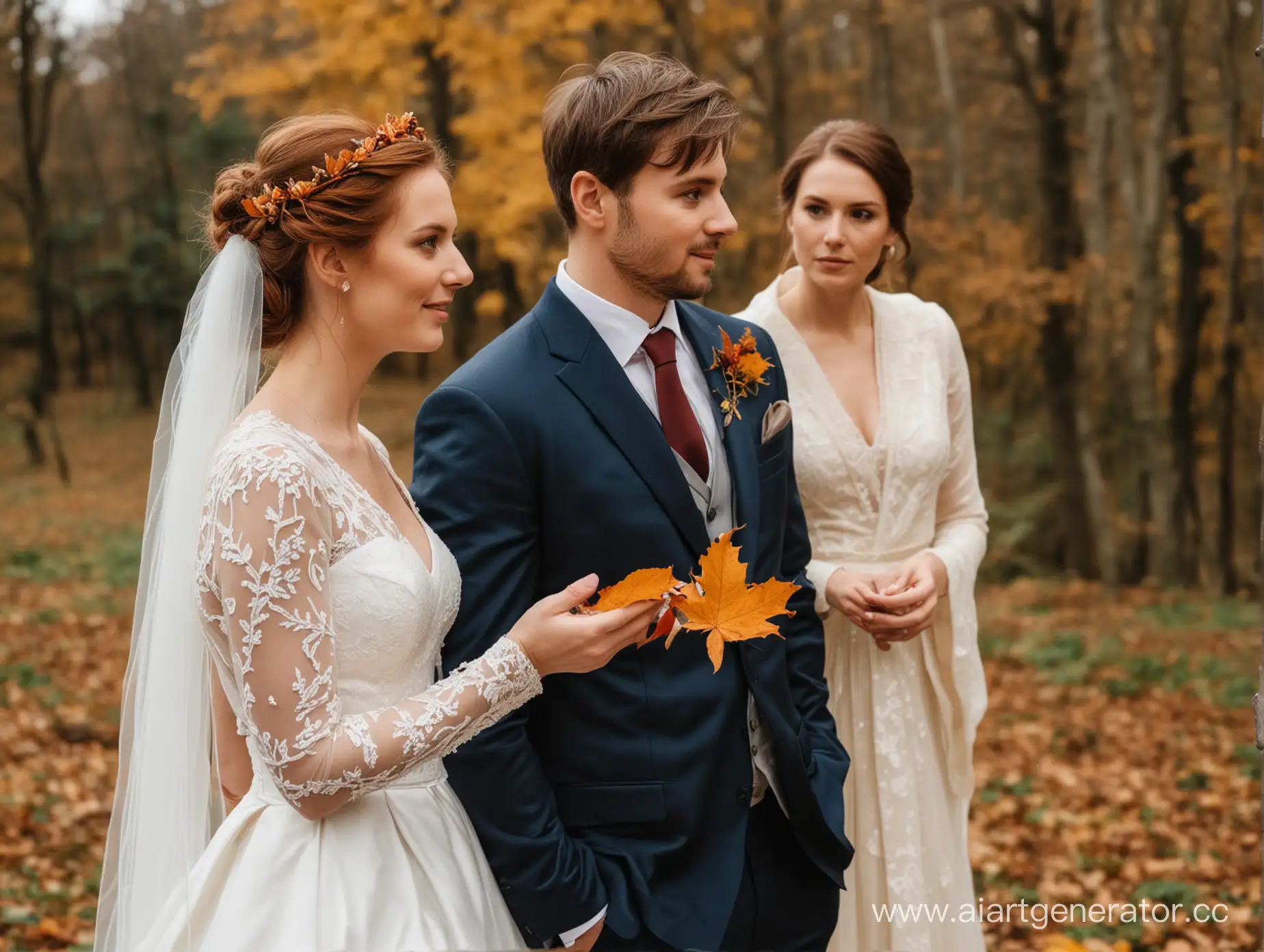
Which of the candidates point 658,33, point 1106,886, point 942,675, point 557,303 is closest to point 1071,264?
point 658,33

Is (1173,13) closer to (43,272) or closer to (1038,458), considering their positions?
(1038,458)

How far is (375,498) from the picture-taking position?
2.47 metres

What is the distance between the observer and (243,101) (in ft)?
59.6

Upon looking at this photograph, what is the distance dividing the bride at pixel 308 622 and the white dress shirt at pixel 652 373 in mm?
425

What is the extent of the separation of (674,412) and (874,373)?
3.98 feet

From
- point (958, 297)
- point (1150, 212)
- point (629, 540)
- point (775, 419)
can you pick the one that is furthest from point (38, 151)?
point (629, 540)

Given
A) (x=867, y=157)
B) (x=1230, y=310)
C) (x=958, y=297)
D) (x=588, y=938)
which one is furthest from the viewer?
(x=958, y=297)

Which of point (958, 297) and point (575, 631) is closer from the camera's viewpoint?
point (575, 631)

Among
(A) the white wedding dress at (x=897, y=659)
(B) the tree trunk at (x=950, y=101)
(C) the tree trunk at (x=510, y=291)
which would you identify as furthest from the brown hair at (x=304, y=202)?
(B) the tree trunk at (x=950, y=101)

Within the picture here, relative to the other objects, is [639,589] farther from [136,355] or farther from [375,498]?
[136,355]

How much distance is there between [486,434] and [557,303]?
1.34 feet

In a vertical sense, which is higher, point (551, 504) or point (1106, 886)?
point (551, 504)

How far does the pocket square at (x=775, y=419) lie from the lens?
2.93 m

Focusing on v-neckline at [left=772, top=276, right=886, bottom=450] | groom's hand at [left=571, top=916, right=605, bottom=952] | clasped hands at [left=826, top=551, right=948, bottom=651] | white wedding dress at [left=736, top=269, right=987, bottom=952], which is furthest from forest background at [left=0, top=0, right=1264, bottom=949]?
groom's hand at [left=571, top=916, right=605, bottom=952]
